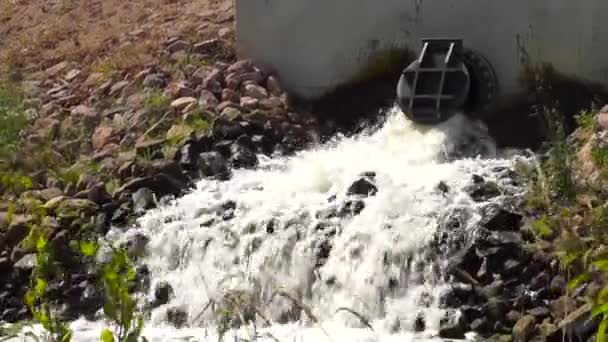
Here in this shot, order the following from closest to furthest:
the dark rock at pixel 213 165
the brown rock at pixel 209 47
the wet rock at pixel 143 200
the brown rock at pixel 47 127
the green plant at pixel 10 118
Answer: the green plant at pixel 10 118 < the wet rock at pixel 143 200 < the dark rock at pixel 213 165 < the brown rock at pixel 47 127 < the brown rock at pixel 209 47

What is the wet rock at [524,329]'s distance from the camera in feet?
20.5

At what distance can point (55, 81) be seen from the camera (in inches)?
480

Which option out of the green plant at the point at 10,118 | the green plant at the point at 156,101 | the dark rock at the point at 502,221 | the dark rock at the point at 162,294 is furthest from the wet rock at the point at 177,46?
the dark rock at the point at 502,221

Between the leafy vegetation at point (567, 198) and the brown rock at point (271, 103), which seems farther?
the brown rock at point (271, 103)

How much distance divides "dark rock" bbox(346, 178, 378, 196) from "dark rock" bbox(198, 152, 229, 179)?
1652 millimetres

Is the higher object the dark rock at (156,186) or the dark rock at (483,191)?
the dark rock at (483,191)

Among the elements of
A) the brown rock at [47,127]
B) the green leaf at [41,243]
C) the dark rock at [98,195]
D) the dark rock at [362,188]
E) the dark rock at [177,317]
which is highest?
the green leaf at [41,243]

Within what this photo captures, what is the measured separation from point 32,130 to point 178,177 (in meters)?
2.09

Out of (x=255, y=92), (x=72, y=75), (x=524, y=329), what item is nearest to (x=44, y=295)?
(x=524, y=329)

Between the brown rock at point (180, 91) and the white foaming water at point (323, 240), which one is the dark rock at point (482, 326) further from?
the brown rock at point (180, 91)

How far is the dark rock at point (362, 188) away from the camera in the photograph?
8.20 metres

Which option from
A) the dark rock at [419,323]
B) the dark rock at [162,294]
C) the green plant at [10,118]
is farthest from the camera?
the green plant at [10,118]

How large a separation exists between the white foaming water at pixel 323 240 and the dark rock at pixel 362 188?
0.06 meters

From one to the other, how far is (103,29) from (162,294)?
580 cm
